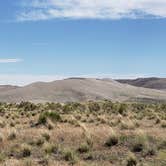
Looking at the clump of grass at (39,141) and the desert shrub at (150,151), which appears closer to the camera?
the desert shrub at (150,151)

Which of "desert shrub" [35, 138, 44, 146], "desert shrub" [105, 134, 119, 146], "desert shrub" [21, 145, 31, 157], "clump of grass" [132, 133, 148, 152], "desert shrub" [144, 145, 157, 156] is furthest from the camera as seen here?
"desert shrub" [35, 138, 44, 146]

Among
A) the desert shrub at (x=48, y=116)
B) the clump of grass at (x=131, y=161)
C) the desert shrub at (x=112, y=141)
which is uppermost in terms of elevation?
the desert shrub at (x=48, y=116)

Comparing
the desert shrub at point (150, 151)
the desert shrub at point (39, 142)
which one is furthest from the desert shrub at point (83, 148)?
the desert shrub at point (39, 142)

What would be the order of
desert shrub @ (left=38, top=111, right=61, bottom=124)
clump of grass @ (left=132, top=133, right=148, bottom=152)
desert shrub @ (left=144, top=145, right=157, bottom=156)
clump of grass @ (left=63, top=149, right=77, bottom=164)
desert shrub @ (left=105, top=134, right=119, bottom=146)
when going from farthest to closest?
desert shrub @ (left=38, top=111, right=61, bottom=124) < desert shrub @ (left=105, top=134, right=119, bottom=146) < clump of grass @ (left=132, top=133, right=148, bottom=152) < desert shrub @ (left=144, top=145, right=157, bottom=156) < clump of grass @ (left=63, top=149, right=77, bottom=164)

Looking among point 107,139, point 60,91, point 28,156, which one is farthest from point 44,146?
point 60,91

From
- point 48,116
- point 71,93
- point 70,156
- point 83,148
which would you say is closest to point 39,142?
point 83,148

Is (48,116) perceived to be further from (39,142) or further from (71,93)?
(71,93)

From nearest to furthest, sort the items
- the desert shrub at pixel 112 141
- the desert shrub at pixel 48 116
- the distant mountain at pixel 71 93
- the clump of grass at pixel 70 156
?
1. the clump of grass at pixel 70 156
2. the desert shrub at pixel 112 141
3. the desert shrub at pixel 48 116
4. the distant mountain at pixel 71 93

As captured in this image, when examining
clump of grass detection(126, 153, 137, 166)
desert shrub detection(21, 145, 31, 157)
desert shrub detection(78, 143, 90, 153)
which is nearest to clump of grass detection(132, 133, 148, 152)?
desert shrub detection(78, 143, 90, 153)

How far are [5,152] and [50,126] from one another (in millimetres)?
10593

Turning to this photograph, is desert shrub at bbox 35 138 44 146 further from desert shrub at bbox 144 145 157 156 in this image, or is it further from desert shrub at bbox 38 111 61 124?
desert shrub at bbox 38 111 61 124

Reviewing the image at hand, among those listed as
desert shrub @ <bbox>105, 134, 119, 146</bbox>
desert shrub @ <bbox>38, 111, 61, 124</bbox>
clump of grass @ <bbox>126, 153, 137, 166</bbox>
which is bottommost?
clump of grass @ <bbox>126, 153, 137, 166</bbox>

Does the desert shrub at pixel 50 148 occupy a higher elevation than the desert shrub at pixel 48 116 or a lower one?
lower

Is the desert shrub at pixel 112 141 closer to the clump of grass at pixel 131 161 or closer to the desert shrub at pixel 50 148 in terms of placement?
the desert shrub at pixel 50 148
